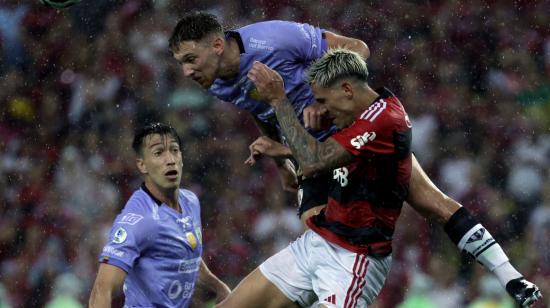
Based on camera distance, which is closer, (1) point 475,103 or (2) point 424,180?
(2) point 424,180

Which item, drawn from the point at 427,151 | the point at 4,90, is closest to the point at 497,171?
the point at 427,151

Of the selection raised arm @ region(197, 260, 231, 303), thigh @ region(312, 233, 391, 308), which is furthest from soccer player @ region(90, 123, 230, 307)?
thigh @ region(312, 233, 391, 308)

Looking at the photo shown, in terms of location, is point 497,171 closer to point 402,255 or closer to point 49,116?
point 402,255

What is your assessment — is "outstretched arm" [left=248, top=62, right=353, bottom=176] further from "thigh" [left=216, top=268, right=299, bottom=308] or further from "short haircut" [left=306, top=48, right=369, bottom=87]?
"thigh" [left=216, top=268, right=299, bottom=308]

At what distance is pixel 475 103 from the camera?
767cm

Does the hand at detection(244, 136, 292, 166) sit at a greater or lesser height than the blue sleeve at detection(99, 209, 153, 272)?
greater

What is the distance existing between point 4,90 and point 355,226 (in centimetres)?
446

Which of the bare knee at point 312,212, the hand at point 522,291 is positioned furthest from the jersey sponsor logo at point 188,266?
the hand at point 522,291

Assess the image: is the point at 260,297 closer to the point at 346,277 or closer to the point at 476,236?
the point at 346,277

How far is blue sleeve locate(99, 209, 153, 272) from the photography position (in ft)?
15.4

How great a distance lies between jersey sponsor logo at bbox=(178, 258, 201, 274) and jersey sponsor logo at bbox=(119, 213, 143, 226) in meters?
0.32

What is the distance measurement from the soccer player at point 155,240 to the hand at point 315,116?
0.71m

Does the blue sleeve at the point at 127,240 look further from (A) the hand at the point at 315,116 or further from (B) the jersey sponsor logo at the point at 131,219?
(A) the hand at the point at 315,116

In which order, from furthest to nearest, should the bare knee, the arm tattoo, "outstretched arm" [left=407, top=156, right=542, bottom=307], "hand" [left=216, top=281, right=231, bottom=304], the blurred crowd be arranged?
the blurred crowd
"hand" [left=216, top=281, right=231, bottom=304]
the bare knee
"outstretched arm" [left=407, top=156, right=542, bottom=307]
the arm tattoo
